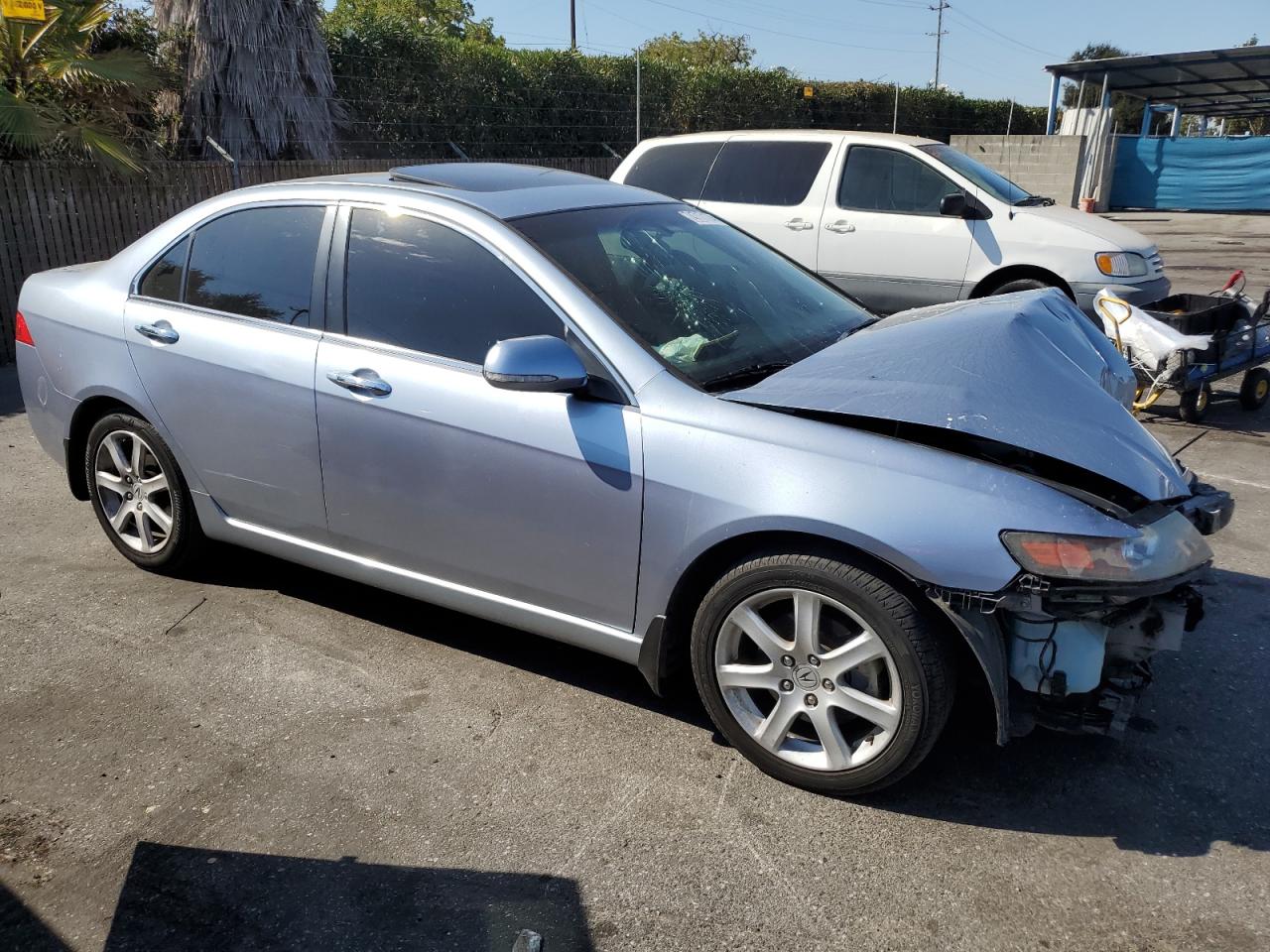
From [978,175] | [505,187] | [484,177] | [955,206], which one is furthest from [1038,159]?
[505,187]

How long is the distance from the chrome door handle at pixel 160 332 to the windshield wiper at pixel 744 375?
225 cm

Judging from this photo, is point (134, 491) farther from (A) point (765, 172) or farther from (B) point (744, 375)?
(A) point (765, 172)

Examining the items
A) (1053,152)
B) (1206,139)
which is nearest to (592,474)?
(1053,152)

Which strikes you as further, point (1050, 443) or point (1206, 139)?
point (1206, 139)

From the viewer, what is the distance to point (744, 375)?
3391mm

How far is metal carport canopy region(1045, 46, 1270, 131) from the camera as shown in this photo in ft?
78.9

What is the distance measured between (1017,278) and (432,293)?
5.98 metres

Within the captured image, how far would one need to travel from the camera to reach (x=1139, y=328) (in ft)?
22.9

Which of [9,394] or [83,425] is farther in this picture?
[9,394]

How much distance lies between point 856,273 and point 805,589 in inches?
250

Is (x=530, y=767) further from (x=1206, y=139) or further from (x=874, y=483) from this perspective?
(x=1206, y=139)

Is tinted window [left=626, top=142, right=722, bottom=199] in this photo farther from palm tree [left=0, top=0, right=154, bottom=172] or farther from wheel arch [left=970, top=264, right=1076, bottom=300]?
palm tree [left=0, top=0, right=154, bottom=172]

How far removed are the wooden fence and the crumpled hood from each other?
701 centimetres

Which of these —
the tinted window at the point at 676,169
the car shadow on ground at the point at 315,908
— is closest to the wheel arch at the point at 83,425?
the car shadow on ground at the point at 315,908
